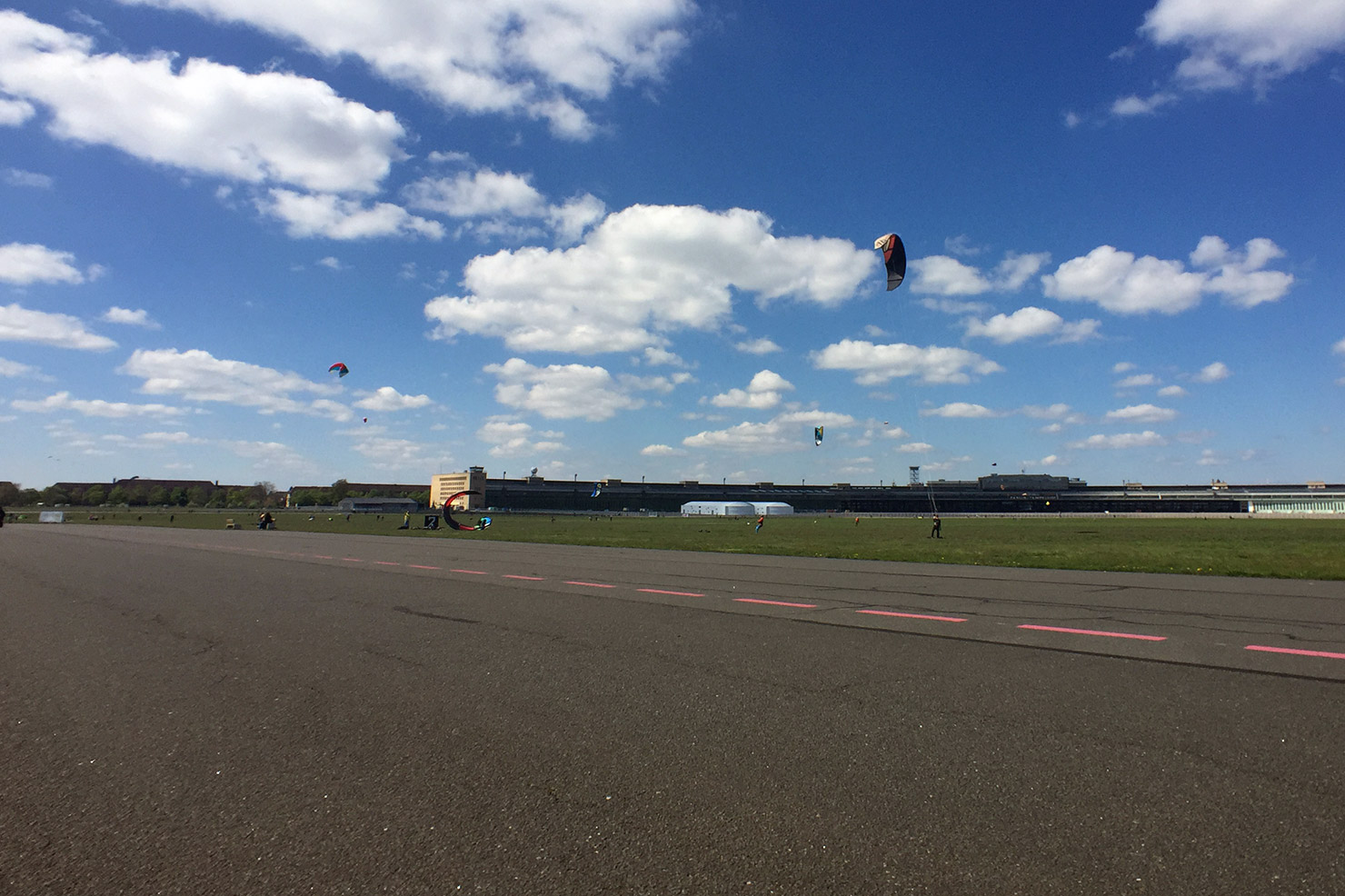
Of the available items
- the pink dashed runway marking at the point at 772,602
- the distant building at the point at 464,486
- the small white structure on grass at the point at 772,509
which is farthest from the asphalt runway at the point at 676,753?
the small white structure on grass at the point at 772,509

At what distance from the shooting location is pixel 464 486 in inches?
5891

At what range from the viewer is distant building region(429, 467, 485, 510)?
141312mm

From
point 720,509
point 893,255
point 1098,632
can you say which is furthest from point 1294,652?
point 720,509

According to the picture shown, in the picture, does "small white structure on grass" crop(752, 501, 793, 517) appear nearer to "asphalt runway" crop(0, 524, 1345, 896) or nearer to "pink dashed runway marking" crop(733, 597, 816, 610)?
"pink dashed runway marking" crop(733, 597, 816, 610)

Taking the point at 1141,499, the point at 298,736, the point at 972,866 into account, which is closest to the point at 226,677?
the point at 298,736

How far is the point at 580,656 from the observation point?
828 cm

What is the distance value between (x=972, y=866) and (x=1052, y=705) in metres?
3.35

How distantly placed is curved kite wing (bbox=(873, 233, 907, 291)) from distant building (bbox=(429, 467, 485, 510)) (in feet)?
377

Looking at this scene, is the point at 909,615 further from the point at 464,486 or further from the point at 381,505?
the point at 381,505

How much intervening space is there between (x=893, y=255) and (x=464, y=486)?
133 meters

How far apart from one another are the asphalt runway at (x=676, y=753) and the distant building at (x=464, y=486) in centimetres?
12963

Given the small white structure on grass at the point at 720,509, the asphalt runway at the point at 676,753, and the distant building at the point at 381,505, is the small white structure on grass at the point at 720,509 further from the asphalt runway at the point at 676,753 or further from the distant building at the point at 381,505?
the asphalt runway at the point at 676,753

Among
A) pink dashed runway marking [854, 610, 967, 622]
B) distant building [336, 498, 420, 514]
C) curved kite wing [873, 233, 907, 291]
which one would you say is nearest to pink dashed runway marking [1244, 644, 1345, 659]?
pink dashed runway marking [854, 610, 967, 622]

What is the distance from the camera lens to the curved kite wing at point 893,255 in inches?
1162
